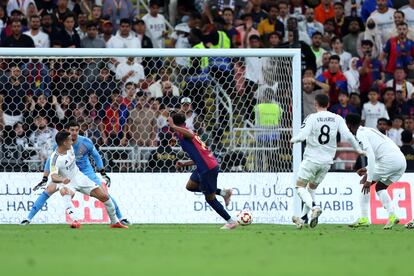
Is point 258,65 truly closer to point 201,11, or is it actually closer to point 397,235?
point 201,11

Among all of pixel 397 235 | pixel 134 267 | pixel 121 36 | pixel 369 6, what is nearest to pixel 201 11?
pixel 121 36

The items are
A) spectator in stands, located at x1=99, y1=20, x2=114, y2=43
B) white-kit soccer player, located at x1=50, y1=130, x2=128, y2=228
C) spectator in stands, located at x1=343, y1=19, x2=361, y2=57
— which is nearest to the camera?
white-kit soccer player, located at x1=50, y1=130, x2=128, y2=228

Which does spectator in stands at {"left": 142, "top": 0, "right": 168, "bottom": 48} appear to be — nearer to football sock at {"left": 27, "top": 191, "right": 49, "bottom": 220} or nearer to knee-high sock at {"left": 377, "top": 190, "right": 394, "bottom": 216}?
→ football sock at {"left": 27, "top": 191, "right": 49, "bottom": 220}

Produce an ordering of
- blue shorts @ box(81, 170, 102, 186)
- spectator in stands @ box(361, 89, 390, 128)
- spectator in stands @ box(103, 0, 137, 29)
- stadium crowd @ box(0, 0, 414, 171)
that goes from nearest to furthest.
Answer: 1. blue shorts @ box(81, 170, 102, 186)
2. stadium crowd @ box(0, 0, 414, 171)
3. spectator in stands @ box(361, 89, 390, 128)
4. spectator in stands @ box(103, 0, 137, 29)

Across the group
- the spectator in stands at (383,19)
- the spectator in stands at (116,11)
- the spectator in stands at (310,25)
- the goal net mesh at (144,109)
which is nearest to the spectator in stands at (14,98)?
the goal net mesh at (144,109)

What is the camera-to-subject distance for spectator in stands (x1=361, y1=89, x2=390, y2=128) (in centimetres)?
2661

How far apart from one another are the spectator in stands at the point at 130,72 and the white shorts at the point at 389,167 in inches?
242

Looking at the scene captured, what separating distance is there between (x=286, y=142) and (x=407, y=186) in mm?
2907

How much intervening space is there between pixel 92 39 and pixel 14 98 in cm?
367

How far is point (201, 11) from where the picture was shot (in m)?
28.1

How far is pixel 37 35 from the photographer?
1021 inches

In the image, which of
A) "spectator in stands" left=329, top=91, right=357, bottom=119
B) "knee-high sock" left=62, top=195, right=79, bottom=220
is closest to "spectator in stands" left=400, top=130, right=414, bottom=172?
"spectator in stands" left=329, top=91, right=357, bottom=119

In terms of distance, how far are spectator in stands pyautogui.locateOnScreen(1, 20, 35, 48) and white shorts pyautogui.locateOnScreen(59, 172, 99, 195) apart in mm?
5666

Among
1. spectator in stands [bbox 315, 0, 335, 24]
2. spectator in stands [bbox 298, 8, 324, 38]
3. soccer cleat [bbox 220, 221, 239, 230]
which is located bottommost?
soccer cleat [bbox 220, 221, 239, 230]
